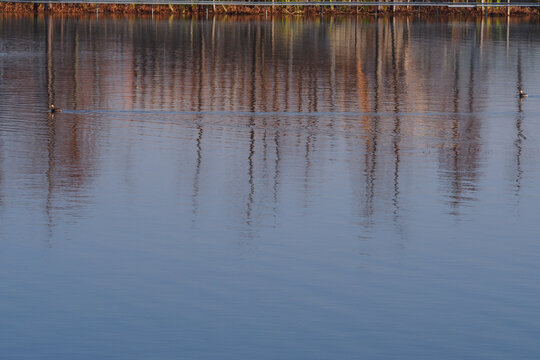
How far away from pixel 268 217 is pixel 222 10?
2690 inches

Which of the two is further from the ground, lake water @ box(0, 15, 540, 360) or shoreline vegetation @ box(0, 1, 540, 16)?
shoreline vegetation @ box(0, 1, 540, 16)

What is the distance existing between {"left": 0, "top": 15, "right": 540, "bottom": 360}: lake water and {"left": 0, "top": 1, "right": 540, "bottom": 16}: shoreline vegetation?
4336 centimetres

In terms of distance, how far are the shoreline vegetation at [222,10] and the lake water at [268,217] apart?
4336 centimetres

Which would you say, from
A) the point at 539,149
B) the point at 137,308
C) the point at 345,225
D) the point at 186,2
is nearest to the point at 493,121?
the point at 539,149

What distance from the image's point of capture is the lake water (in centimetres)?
1275

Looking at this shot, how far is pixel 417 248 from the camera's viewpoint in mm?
16578

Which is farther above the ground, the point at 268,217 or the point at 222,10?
the point at 222,10

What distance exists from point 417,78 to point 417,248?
25.7 metres

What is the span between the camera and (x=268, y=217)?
1853 cm

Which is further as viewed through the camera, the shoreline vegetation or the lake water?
the shoreline vegetation

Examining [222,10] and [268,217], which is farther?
[222,10]

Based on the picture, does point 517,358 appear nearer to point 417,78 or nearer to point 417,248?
point 417,248

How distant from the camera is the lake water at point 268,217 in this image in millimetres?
12750

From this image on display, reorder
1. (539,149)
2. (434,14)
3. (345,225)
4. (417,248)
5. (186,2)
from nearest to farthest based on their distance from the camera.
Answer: (417,248)
(345,225)
(539,149)
(186,2)
(434,14)
